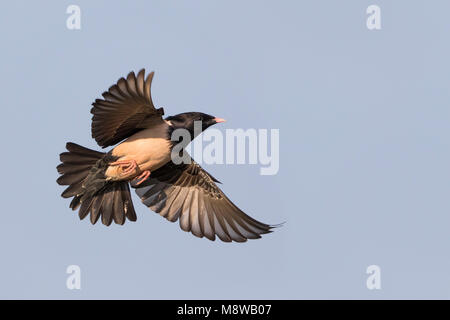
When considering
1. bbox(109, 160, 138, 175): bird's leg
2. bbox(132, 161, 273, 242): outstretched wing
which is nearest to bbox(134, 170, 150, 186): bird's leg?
bbox(109, 160, 138, 175): bird's leg

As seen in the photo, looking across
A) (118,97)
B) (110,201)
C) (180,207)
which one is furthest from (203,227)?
(118,97)

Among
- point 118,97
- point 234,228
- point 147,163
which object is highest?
point 118,97

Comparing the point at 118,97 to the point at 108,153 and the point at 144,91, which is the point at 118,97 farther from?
the point at 108,153

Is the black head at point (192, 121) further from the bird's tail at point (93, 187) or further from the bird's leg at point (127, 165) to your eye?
the bird's tail at point (93, 187)

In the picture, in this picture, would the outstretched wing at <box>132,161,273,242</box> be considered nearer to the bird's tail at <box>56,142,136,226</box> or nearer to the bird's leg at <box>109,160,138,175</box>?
the bird's tail at <box>56,142,136,226</box>

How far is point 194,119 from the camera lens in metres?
14.3

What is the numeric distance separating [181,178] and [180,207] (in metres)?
0.54

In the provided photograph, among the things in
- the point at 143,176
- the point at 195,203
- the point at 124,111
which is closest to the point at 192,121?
the point at 124,111

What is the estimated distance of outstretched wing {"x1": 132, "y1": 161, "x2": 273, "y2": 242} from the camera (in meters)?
15.4

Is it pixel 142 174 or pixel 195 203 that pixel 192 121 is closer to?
pixel 142 174

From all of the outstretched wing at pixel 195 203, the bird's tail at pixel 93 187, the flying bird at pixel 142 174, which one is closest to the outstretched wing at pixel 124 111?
the flying bird at pixel 142 174

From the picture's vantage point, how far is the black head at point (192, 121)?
14250mm

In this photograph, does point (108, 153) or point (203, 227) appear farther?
Answer: point (203, 227)

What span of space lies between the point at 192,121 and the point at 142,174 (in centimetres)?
127
